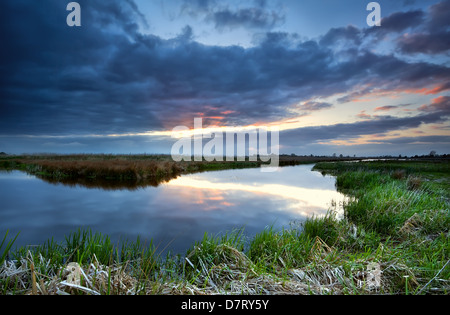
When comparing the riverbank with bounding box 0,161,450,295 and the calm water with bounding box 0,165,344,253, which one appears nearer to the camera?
the riverbank with bounding box 0,161,450,295

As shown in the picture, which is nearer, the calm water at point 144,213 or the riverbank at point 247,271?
the riverbank at point 247,271

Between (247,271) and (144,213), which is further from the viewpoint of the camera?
(144,213)

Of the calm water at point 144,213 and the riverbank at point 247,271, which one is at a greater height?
the riverbank at point 247,271

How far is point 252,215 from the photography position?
36.9 ft

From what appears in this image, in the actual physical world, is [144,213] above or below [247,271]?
below

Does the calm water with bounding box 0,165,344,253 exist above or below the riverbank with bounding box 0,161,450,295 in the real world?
below

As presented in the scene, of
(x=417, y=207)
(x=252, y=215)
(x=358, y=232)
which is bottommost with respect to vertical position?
(x=252, y=215)

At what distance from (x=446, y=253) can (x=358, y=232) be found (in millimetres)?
2293
